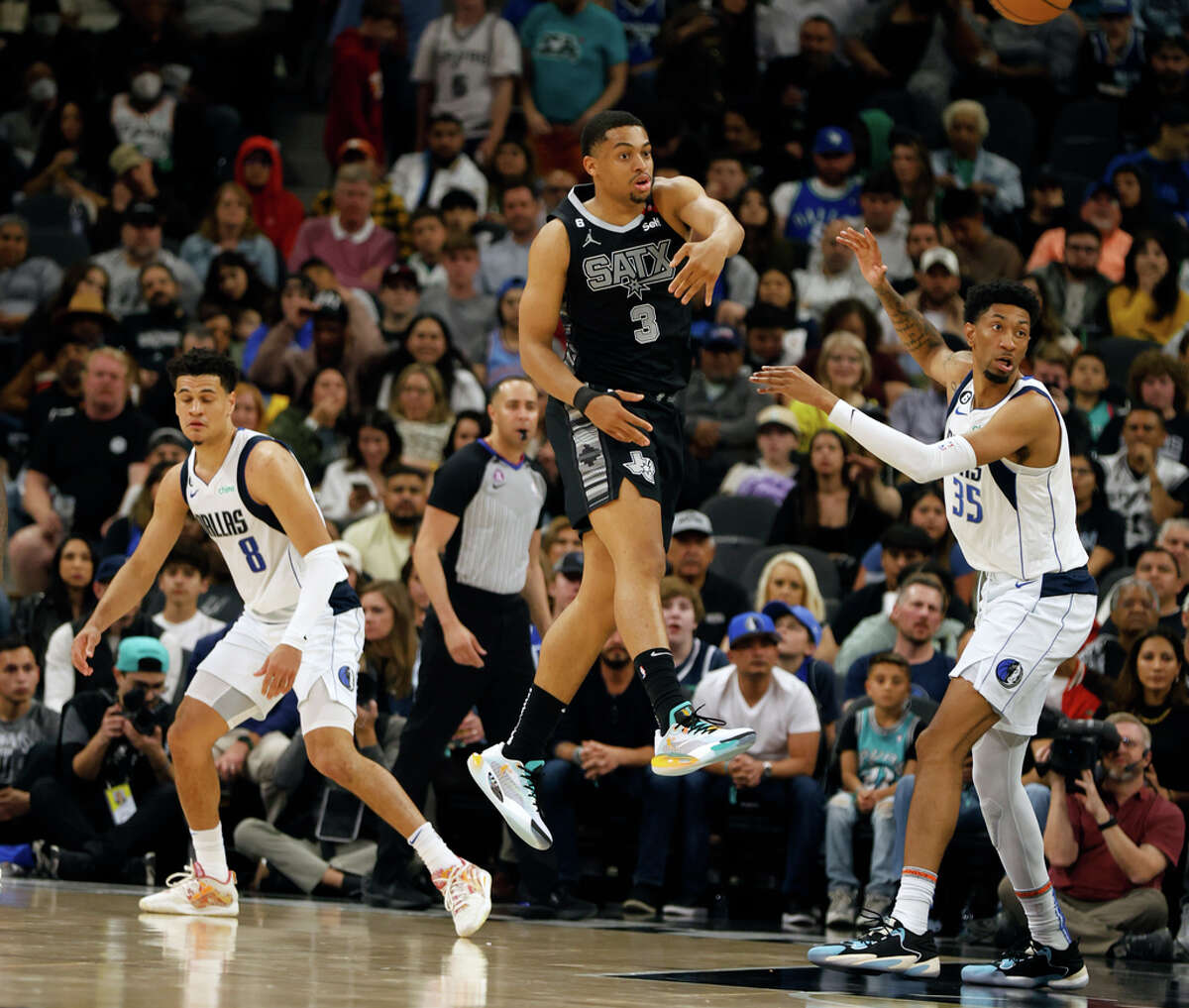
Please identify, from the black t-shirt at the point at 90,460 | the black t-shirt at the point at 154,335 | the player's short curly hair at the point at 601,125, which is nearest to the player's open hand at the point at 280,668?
the player's short curly hair at the point at 601,125

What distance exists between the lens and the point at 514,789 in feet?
23.2

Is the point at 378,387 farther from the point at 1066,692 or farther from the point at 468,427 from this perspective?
the point at 1066,692

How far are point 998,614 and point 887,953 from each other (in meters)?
1.33

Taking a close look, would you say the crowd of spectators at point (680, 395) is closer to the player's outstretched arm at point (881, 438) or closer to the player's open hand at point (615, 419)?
the player's outstretched arm at point (881, 438)

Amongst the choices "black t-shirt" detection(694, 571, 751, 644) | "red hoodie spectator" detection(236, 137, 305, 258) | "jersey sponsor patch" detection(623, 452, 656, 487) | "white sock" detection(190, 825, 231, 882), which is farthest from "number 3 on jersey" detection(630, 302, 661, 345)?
"red hoodie spectator" detection(236, 137, 305, 258)

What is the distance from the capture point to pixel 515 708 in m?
9.08

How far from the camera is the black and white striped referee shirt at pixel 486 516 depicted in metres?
9.05

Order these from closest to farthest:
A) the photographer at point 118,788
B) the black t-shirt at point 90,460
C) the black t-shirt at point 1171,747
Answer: the black t-shirt at point 1171,747 → the photographer at point 118,788 → the black t-shirt at point 90,460

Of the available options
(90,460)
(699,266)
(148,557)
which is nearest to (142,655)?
(148,557)

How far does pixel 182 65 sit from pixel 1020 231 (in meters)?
8.34

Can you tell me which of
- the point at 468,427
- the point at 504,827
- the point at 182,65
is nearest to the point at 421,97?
the point at 182,65

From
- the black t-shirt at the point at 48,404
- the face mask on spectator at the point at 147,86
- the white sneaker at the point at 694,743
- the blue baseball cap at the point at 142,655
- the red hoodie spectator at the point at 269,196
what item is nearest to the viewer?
the white sneaker at the point at 694,743

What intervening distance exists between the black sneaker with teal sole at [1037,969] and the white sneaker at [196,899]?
3136 mm

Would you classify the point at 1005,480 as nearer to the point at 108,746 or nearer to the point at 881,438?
the point at 881,438
